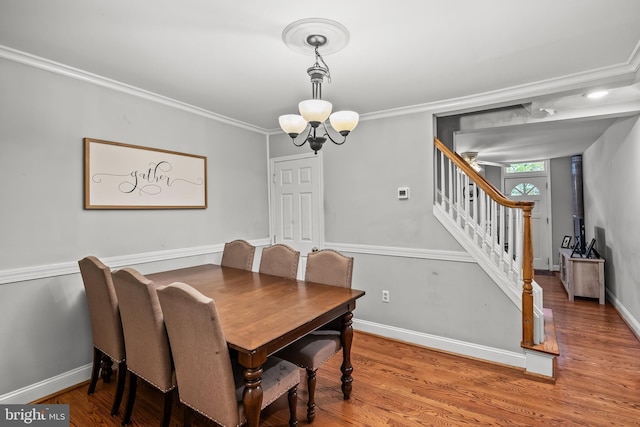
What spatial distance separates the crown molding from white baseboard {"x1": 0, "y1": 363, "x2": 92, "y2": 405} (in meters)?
2.18

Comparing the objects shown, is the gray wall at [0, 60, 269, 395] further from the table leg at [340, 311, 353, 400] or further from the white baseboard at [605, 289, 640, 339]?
the white baseboard at [605, 289, 640, 339]

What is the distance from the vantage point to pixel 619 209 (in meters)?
3.81

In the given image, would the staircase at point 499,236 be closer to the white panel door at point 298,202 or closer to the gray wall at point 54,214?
the white panel door at point 298,202

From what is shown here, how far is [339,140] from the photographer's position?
372 cm

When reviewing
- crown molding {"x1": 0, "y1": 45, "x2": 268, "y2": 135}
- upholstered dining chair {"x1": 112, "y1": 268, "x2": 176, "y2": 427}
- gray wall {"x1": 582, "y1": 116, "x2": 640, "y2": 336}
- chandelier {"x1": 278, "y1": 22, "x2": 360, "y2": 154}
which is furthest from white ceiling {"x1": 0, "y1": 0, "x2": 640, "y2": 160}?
gray wall {"x1": 582, "y1": 116, "x2": 640, "y2": 336}

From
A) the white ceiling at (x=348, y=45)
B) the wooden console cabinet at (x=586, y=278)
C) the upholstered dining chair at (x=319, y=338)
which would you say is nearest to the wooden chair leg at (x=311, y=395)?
the upholstered dining chair at (x=319, y=338)

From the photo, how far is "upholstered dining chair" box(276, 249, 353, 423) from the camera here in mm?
2037

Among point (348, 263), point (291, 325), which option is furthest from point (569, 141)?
point (291, 325)

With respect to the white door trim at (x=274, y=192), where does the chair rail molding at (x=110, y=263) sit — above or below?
below

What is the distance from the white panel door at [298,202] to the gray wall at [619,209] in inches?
126

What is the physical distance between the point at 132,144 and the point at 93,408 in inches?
78.2

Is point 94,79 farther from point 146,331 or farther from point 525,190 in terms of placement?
point 525,190

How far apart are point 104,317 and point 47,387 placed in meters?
0.75

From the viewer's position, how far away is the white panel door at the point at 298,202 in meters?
3.91
